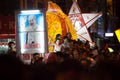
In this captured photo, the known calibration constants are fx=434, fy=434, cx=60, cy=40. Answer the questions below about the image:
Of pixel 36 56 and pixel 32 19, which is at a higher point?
pixel 32 19

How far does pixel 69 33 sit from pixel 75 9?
2.71 meters

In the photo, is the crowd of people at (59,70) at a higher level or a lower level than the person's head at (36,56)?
lower

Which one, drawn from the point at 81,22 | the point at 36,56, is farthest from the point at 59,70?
the point at 81,22

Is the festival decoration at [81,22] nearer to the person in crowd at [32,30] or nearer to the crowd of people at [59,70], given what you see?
the person in crowd at [32,30]

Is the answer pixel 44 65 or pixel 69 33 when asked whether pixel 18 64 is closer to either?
pixel 44 65

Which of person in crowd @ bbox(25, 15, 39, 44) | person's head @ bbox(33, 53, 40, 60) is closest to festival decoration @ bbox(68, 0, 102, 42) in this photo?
person's head @ bbox(33, 53, 40, 60)

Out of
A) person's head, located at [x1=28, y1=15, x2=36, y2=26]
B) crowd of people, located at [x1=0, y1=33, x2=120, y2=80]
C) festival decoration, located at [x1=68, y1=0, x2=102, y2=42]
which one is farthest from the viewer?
festival decoration, located at [x1=68, y1=0, x2=102, y2=42]

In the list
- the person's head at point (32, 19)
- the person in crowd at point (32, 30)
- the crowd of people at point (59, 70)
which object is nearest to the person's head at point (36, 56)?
the person in crowd at point (32, 30)

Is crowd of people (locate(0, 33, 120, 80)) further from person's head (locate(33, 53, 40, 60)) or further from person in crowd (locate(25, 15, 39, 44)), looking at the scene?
person's head (locate(33, 53, 40, 60))

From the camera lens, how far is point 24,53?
916 cm

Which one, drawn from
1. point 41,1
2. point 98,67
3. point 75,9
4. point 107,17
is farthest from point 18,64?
point 107,17

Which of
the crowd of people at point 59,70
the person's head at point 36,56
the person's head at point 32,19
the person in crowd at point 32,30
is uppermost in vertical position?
the person's head at point 32,19

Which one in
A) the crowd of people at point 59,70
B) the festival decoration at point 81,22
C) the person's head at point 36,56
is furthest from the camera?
the festival decoration at point 81,22

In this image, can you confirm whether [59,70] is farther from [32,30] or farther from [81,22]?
[81,22]
